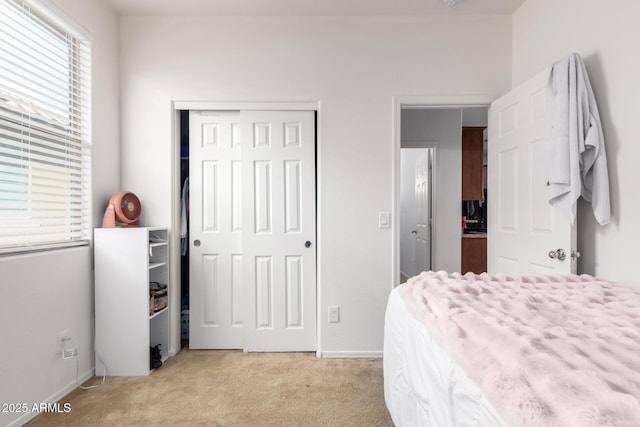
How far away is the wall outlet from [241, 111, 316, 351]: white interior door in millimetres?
164

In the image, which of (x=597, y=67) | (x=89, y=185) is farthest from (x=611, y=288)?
(x=89, y=185)

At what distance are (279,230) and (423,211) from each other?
2.50 m

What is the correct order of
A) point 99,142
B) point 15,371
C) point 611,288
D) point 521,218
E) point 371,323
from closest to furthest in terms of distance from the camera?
point 611,288 < point 15,371 < point 521,218 < point 99,142 < point 371,323

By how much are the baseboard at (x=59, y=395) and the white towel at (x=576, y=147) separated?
3.14m

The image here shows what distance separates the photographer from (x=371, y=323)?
8.11 feet

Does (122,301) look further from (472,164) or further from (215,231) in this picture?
(472,164)

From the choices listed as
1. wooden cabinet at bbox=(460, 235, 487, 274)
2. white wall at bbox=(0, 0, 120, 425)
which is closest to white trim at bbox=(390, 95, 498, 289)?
wooden cabinet at bbox=(460, 235, 487, 274)

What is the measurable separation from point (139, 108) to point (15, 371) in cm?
189

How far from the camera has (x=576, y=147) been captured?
1649 mm

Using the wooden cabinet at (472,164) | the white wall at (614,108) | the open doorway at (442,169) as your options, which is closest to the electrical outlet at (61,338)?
the white wall at (614,108)

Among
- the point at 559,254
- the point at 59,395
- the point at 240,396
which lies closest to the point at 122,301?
the point at 59,395

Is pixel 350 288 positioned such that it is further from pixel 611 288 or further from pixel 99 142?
pixel 99 142

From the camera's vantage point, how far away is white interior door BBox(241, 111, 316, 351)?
2535 mm

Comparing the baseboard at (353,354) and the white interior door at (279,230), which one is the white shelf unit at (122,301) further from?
the baseboard at (353,354)
